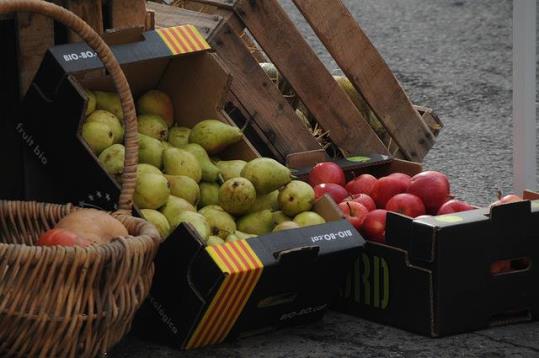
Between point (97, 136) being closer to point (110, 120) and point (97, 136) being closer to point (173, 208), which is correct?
point (110, 120)

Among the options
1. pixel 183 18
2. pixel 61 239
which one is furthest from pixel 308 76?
pixel 61 239

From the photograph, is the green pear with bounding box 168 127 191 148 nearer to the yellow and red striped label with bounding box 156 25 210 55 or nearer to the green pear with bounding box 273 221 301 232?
the yellow and red striped label with bounding box 156 25 210 55

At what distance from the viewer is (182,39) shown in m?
4.40

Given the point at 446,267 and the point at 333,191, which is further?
the point at 333,191

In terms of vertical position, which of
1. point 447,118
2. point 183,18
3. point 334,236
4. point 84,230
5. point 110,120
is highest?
point 183,18

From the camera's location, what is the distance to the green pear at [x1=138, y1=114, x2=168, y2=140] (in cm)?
443

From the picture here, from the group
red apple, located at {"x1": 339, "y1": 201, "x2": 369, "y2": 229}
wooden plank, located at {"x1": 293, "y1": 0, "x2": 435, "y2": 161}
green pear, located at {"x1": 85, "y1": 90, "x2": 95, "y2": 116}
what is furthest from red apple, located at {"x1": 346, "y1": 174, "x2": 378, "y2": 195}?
green pear, located at {"x1": 85, "y1": 90, "x2": 95, "y2": 116}

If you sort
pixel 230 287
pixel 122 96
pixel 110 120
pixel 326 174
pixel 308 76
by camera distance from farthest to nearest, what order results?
pixel 308 76 < pixel 326 174 < pixel 110 120 < pixel 122 96 < pixel 230 287

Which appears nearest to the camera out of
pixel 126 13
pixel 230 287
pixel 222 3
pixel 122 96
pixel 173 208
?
pixel 230 287

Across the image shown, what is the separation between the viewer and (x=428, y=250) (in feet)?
13.0

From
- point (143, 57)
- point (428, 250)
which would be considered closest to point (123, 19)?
point (143, 57)

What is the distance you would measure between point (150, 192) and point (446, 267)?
40.6 inches

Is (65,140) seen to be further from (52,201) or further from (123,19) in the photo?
(123,19)

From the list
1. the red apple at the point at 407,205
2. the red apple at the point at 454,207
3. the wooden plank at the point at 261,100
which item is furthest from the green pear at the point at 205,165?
the red apple at the point at 454,207
